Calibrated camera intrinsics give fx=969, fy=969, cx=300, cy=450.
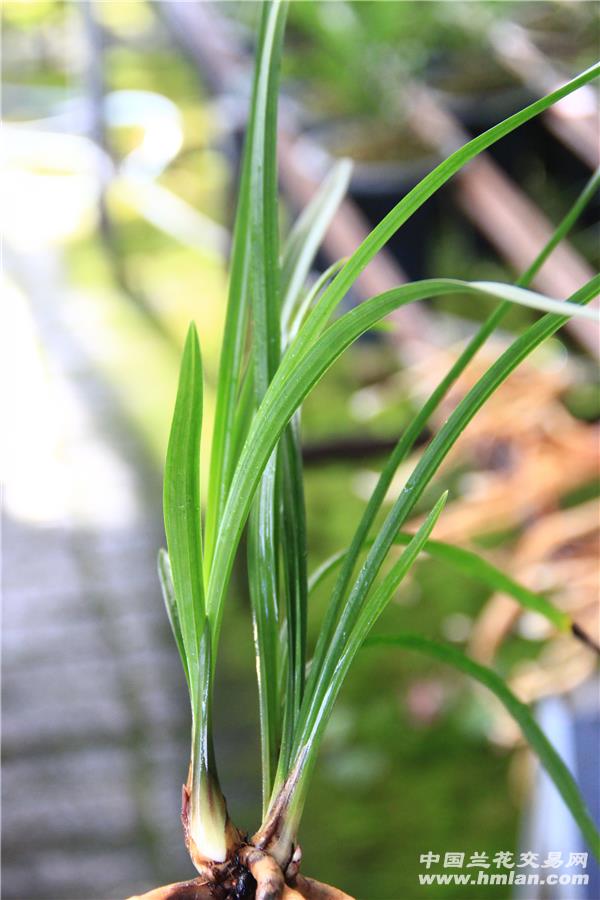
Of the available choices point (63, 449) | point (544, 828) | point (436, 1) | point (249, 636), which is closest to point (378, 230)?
point (544, 828)

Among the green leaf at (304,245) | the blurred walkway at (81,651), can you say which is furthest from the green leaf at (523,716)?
the blurred walkway at (81,651)

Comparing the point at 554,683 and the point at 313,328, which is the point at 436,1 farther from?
the point at 313,328

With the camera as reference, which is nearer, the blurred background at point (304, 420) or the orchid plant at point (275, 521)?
the orchid plant at point (275, 521)

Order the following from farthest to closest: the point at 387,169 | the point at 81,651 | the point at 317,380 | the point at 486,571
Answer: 1. the point at 387,169
2. the point at 81,651
3. the point at 486,571
4. the point at 317,380

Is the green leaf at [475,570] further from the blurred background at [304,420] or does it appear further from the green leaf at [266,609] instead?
the blurred background at [304,420]

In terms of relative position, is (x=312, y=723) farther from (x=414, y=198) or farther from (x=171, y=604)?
(x=414, y=198)

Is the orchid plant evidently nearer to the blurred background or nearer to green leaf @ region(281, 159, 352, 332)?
green leaf @ region(281, 159, 352, 332)

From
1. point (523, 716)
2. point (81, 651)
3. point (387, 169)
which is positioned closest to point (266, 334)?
point (523, 716)
